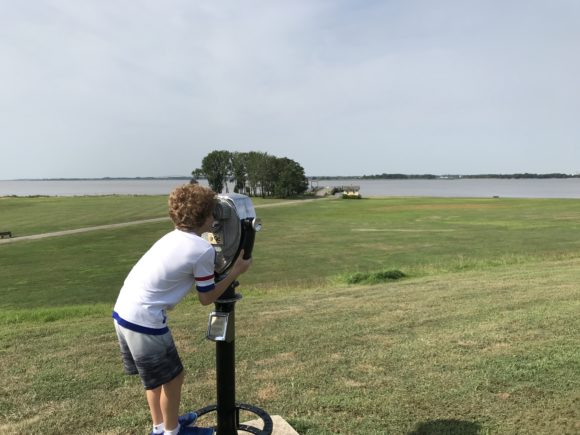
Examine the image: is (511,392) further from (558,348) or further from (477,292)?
(477,292)

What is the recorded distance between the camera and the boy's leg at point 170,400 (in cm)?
301

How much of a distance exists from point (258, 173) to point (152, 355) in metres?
92.0

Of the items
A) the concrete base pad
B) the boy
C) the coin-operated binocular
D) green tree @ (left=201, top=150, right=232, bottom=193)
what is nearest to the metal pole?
the coin-operated binocular

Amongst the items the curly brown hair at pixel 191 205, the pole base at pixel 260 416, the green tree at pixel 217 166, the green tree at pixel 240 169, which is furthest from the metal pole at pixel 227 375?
the green tree at pixel 217 166

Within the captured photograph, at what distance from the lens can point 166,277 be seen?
113 inches

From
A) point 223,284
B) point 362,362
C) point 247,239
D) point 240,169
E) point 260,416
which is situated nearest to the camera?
point 223,284

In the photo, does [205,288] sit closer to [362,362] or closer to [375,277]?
[362,362]

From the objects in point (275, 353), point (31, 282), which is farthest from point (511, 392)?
point (31, 282)

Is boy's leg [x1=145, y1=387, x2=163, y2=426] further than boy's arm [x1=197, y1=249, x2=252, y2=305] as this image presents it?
Yes

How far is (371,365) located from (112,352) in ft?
9.78

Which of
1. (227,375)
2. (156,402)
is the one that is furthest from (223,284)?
(156,402)

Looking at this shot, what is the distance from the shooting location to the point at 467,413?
3.80 m

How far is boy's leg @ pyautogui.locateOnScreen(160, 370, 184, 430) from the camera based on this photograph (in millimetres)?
3010

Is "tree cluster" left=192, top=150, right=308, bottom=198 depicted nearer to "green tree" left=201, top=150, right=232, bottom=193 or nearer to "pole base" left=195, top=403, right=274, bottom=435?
"green tree" left=201, top=150, right=232, bottom=193
